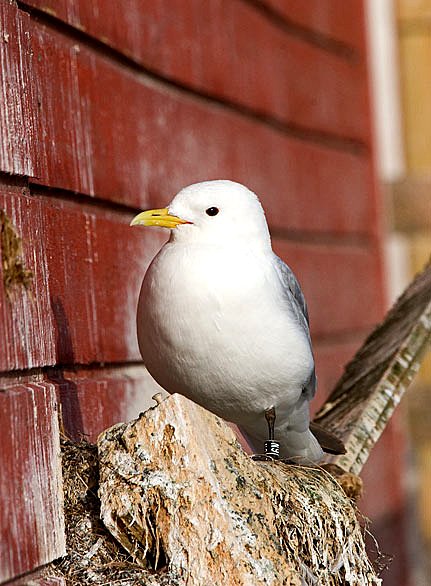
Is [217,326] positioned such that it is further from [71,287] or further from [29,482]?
[29,482]

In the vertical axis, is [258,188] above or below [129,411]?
above

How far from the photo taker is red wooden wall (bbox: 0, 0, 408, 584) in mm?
2344

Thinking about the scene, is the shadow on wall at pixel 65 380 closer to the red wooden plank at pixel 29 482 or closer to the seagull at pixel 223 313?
the seagull at pixel 223 313

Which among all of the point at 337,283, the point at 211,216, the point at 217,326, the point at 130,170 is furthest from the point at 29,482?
the point at 337,283

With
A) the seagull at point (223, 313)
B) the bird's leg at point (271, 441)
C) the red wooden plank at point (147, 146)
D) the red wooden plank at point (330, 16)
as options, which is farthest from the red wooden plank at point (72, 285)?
the red wooden plank at point (330, 16)

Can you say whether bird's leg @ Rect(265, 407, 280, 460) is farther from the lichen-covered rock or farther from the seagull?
the lichen-covered rock

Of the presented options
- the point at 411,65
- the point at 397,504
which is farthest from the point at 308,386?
the point at 411,65

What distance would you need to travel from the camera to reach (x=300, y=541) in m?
2.44

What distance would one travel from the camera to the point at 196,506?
225 cm

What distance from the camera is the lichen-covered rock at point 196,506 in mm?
2248

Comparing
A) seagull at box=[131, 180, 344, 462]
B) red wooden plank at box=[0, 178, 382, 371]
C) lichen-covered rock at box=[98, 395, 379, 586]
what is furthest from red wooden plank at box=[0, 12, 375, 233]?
lichen-covered rock at box=[98, 395, 379, 586]

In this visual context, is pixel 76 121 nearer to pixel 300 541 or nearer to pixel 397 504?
pixel 300 541

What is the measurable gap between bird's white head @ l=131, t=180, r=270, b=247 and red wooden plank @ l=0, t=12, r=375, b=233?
305mm

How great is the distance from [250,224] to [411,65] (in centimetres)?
453
